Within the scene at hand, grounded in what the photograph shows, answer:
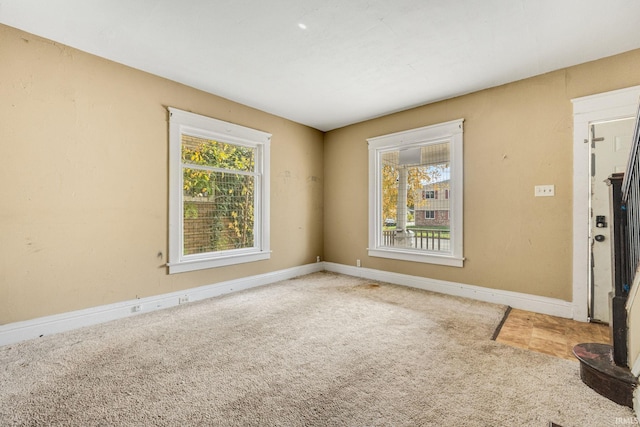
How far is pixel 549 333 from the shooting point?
2.62 metres

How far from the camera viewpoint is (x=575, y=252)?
2.96m

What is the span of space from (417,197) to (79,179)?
4.25 meters

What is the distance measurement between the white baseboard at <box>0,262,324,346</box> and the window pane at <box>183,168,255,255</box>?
0.53m

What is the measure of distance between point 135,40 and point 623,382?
14.7 feet

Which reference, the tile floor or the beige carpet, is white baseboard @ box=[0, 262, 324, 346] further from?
the tile floor

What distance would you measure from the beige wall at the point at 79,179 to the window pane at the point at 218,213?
1.10 ft

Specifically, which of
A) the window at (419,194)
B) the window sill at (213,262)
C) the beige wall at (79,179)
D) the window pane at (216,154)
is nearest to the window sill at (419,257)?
the window at (419,194)

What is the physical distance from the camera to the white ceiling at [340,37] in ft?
7.14

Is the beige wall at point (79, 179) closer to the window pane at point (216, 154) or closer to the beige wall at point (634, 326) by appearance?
the window pane at point (216, 154)

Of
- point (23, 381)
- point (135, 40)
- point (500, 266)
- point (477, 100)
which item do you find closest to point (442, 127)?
point (477, 100)

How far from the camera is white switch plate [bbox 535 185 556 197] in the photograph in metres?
3.12

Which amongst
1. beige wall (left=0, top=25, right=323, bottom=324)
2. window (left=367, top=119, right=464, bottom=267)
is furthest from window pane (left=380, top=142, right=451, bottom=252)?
beige wall (left=0, top=25, right=323, bottom=324)

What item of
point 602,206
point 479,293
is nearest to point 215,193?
point 479,293

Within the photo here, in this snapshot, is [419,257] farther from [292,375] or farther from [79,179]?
[79,179]
